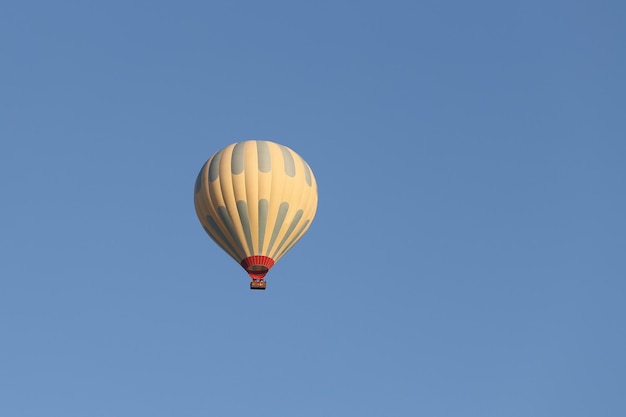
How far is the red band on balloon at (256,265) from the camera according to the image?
77.6m

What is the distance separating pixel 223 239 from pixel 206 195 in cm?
209

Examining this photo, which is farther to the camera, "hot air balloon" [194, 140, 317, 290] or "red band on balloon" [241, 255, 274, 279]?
→ "red band on balloon" [241, 255, 274, 279]

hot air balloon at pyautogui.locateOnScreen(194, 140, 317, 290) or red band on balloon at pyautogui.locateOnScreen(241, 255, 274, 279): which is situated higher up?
hot air balloon at pyautogui.locateOnScreen(194, 140, 317, 290)

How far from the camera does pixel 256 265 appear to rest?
254 feet

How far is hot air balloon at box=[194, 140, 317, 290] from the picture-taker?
77438 mm

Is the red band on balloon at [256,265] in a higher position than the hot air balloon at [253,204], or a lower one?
lower

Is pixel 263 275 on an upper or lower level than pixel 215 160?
lower

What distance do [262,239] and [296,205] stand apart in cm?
223

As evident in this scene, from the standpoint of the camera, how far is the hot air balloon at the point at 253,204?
77438mm

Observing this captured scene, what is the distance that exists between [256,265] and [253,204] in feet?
8.81

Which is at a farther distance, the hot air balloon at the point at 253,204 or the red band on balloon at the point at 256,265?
the red band on balloon at the point at 256,265

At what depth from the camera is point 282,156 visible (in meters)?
78.8

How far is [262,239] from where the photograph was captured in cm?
7769

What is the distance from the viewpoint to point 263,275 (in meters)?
77.9
